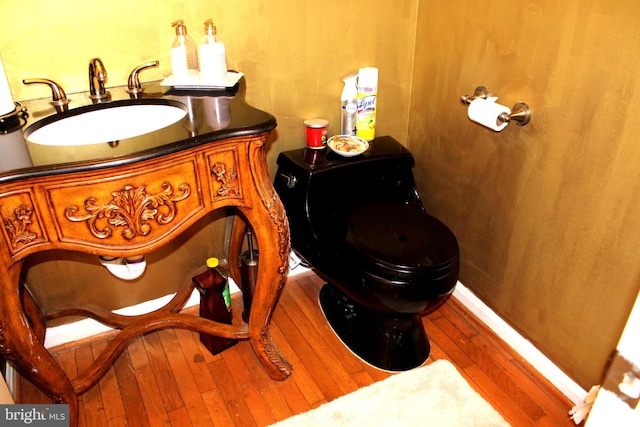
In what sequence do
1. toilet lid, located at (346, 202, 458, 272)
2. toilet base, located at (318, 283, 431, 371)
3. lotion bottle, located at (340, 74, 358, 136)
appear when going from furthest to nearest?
lotion bottle, located at (340, 74, 358, 136) → toilet base, located at (318, 283, 431, 371) → toilet lid, located at (346, 202, 458, 272)

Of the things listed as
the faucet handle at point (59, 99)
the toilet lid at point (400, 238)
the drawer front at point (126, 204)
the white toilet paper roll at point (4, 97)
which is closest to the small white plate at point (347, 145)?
the toilet lid at point (400, 238)

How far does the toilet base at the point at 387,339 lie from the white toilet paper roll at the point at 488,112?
62 cm

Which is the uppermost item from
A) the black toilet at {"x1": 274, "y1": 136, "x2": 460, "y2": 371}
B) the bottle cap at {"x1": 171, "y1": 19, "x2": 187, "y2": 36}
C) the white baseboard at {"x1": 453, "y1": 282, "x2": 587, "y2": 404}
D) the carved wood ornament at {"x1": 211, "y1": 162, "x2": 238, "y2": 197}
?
the bottle cap at {"x1": 171, "y1": 19, "x2": 187, "y2": 36}

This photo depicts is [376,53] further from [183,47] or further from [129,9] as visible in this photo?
[129,9]

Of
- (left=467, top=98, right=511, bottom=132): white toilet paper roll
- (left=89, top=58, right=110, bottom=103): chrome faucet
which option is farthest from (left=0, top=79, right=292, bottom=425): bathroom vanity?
(left=467, top=98, right=511, bottom=132): white toilet paper roll

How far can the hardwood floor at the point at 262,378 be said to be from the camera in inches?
55.8

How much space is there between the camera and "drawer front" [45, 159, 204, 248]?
0.97 m

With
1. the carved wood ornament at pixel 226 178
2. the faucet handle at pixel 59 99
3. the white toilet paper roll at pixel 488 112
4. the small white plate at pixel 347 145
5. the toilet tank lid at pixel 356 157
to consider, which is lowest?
the toilet tank lid at pixel 356 157

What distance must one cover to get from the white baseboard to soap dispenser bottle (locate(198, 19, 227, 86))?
1.16 meters

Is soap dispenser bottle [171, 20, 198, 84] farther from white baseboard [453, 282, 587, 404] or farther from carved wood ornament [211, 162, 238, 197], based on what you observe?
white baseboard [453, 282, 587, 404]

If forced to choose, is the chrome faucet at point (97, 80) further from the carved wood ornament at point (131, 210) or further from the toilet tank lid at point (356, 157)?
the toilet tank lid at point (356, 157)

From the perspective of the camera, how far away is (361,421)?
4.54ft

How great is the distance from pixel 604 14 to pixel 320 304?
126 cm

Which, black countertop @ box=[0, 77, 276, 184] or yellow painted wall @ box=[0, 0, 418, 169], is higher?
yellow painted wall @ box=[0, 0, 418, 169]
